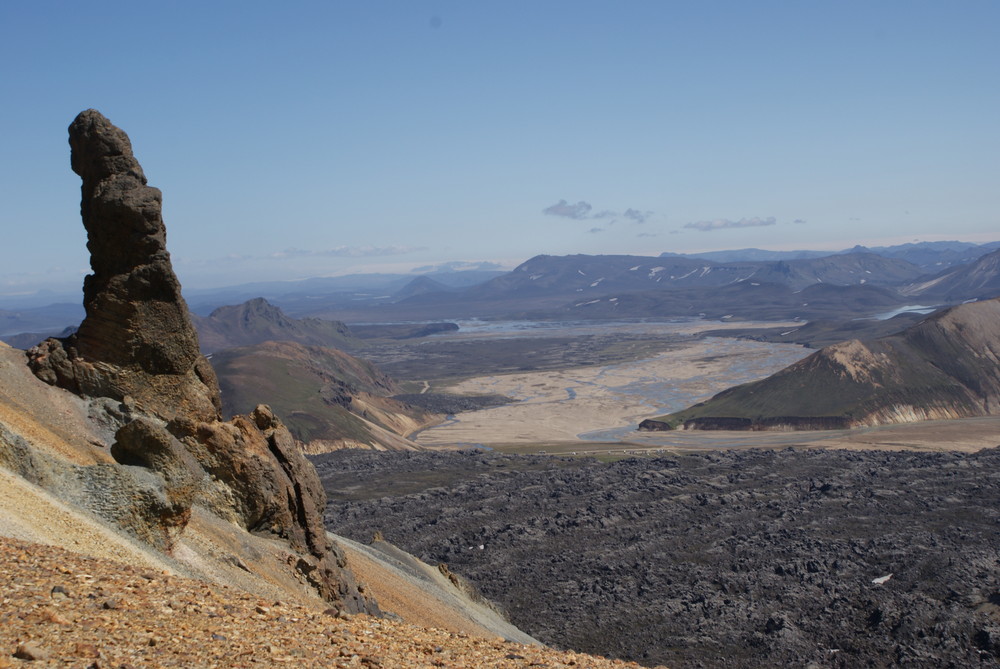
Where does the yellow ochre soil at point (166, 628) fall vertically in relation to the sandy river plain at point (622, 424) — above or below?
above

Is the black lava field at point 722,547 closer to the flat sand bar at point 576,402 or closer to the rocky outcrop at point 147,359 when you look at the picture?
the rocky outcrop at point 147,359

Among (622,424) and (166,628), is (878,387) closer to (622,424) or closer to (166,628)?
(622,424)

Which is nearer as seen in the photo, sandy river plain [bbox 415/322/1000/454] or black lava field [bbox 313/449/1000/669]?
black lava field [bbox 313/449/1000/669]

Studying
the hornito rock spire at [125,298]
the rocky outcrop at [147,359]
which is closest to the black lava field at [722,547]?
the rocky outcrop at [147,359]

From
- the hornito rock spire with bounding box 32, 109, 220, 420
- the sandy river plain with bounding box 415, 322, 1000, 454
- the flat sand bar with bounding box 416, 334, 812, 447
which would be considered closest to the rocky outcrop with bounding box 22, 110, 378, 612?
the hornito rock spire with bounding box 32, 109, 220, 420

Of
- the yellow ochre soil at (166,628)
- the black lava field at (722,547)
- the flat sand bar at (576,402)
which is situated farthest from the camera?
the flat sand bar at (576,402)

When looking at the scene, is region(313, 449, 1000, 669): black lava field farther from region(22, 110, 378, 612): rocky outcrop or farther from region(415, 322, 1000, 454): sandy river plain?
region(22, 110, 378, 612): rocky outcrop

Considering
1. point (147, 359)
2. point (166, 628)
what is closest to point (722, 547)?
point (147, 359)
